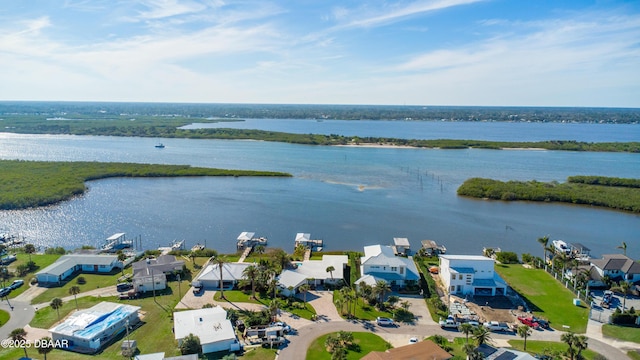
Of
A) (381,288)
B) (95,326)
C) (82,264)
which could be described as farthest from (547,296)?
(82,264)

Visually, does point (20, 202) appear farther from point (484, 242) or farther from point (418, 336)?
point (484, 242)

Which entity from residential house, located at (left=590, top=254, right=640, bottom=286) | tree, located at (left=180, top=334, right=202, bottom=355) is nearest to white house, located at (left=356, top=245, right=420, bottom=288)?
tree, located at (left=180, top=334, right=202, bottom=355)

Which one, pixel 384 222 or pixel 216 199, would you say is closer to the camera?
pixel 384 222

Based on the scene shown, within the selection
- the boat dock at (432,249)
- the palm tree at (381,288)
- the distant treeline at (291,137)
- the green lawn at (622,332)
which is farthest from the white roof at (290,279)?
the distant treeline at (291,137)

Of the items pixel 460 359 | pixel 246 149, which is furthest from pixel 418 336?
pixel 246 149

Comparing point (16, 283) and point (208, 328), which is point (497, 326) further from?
point (16, 283)

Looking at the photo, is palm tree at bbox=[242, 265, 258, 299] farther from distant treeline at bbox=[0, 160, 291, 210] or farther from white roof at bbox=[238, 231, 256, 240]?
distant treeline at bbox=[0, 160, 291, 210]

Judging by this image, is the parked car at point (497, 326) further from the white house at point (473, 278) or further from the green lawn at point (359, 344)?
the green lawn at point (359, 344)
